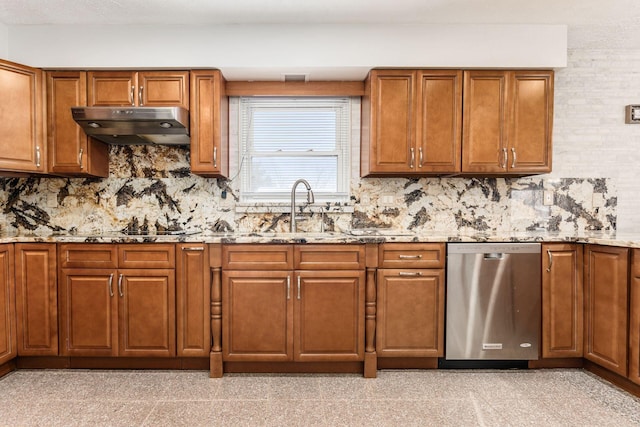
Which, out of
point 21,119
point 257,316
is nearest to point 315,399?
point 257,316

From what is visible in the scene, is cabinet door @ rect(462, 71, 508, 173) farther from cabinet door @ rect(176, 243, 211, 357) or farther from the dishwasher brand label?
cabinet door @ rect(176, 243, 211, 357)

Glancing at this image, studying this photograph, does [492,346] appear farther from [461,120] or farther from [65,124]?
[65,124]

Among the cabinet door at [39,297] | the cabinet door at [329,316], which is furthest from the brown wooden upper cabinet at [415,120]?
the cabinet door at [39,297]

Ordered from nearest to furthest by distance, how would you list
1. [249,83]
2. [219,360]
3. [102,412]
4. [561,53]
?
1. [102,412]
2. [219,360]
3. [561,53]
4. [249,83]

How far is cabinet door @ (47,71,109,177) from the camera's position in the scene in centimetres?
290

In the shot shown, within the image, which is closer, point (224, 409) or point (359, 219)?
point (224, 409)

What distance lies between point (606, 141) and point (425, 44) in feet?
6.31

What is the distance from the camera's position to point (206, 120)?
2930 millimetres

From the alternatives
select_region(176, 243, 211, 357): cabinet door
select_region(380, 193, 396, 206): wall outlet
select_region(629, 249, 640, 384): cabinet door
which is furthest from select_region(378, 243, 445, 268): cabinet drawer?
select_region(176, 243, 211, 357): cabinet door

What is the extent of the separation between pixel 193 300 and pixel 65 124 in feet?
5.71

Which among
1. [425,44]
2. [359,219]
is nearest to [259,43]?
[425,44]

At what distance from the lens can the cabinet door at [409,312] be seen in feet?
8.67

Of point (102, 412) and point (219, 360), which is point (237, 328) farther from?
point (102, 412)

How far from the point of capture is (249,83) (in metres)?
3.21
